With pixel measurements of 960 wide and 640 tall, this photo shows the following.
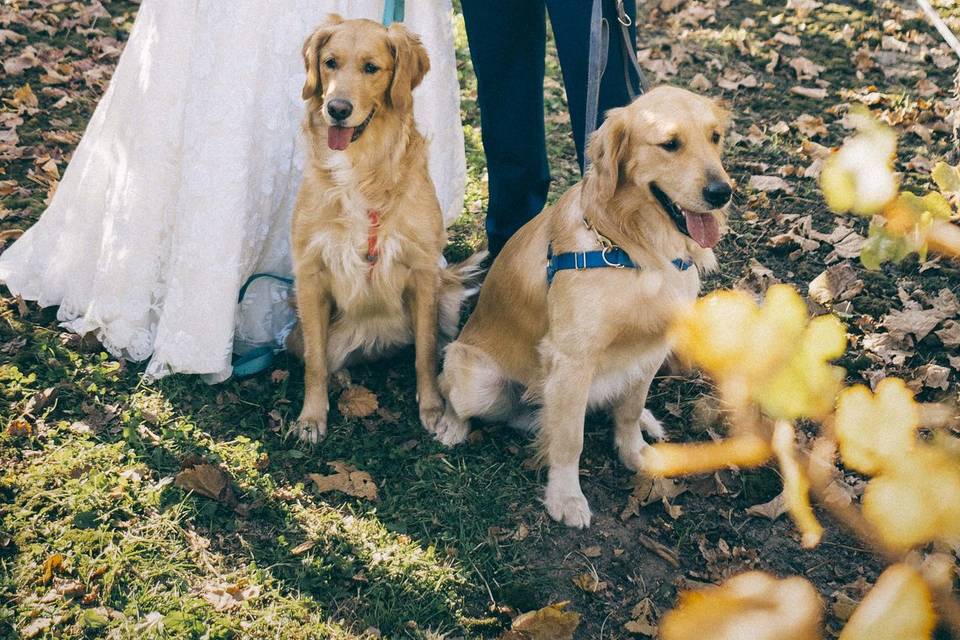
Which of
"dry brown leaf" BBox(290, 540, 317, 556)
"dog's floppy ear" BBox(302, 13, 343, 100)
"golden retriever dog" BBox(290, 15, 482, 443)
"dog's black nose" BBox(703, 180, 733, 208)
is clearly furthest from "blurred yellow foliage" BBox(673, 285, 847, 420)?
"dog's floppy ear" BBox(302, 13, 343, 100)

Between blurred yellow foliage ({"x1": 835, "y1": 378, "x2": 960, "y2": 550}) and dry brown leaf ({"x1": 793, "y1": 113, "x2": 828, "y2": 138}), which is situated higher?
dry brown leaf ({"x1": 793, "y1": 113, "x2": 828, "y2": 138})

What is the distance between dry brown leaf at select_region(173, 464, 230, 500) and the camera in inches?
110

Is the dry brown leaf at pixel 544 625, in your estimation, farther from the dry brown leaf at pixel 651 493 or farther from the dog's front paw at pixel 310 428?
the dog's front paw at pixel 310 428

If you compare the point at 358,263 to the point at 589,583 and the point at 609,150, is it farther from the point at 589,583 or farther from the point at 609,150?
the point at 589,583

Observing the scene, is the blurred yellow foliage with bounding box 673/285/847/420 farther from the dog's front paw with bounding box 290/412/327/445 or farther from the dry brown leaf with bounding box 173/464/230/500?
the dry brown leaf with bounding box 173/464/230/500

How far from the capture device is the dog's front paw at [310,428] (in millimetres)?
3113

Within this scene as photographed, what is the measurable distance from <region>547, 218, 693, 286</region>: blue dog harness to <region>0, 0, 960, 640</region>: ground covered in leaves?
0.86m

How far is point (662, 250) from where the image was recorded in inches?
101

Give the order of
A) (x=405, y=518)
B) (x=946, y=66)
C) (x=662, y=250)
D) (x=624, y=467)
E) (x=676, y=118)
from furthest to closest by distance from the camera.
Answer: (x=946, y=66), (x=624, y=467), (x=405, y=518), (x=662, y=250), (x=676, y=118)

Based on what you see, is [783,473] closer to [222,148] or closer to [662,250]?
[662,250]

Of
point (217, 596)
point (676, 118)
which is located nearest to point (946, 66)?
point (676, 118)

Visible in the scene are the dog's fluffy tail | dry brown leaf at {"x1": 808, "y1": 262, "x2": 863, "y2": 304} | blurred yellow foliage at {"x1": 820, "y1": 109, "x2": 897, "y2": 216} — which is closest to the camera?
the dog's fluffy tail

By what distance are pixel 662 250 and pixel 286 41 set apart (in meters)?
1.82

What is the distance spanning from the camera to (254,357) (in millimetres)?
3443
